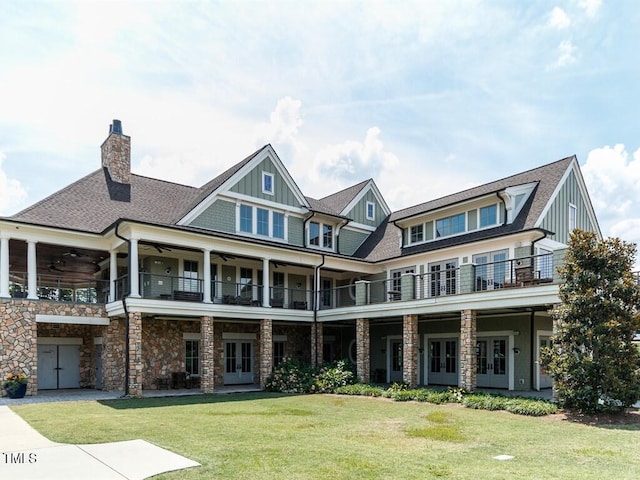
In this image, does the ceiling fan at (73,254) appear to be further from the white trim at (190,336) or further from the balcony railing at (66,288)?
the white trim at (190,336)

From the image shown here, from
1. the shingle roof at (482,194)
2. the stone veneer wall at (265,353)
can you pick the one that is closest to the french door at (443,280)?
the shingle roof at (482,194)

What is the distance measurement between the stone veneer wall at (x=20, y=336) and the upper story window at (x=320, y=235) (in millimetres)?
12512

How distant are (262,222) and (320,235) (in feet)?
12.4

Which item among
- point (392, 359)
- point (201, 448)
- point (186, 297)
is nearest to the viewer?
point (201, 448)

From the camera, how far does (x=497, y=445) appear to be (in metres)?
9.41

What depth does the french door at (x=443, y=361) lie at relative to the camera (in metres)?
22.3

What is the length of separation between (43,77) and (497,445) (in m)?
12.7

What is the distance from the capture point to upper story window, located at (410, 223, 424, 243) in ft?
79.6

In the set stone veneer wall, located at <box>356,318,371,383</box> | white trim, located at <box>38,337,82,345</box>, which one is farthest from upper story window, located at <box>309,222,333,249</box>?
white trim, located at <box>38,337,82,345</box>

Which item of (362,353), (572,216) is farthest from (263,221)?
(572,216)

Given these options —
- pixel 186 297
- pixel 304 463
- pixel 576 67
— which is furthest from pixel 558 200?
pixel 304 463

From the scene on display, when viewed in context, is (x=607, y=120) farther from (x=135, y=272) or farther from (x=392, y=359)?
(x=135, y=272)

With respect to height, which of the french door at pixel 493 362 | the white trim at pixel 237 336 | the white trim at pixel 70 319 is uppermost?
the white trim at pixel 70 319

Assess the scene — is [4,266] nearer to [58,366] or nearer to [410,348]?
[58,366]
